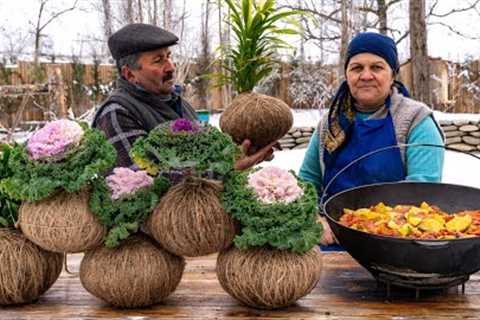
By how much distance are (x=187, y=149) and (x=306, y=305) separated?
0.45 m

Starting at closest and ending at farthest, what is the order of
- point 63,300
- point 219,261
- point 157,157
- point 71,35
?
point 157,157
point 219,261
point 63,300
point 71,35

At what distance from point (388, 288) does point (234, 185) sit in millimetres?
426

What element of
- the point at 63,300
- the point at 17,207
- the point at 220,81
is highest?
the point at 220,81

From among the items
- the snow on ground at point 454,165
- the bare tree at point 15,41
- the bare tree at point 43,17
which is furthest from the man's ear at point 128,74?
the bare tree at point 15,41

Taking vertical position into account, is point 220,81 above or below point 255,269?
above

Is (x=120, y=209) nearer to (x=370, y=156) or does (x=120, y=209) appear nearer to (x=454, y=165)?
(x=370, y=156)

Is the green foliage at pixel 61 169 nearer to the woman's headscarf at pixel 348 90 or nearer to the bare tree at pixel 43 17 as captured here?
the woman's headscarf at pixel 348 90

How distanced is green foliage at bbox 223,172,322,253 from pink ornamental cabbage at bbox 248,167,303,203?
0.02 metres

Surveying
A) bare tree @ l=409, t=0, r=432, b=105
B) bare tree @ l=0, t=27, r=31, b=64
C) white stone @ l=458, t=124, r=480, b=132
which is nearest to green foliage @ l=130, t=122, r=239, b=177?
bare tree @ l=409, t=0, r=432, b=105

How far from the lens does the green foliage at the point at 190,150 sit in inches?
44.1

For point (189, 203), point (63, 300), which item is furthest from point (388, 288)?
point (63, 300)

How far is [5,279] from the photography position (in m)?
1.25

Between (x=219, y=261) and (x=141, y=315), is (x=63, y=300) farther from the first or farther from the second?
(x=219, y=261)

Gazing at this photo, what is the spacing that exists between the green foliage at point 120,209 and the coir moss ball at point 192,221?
33mm
